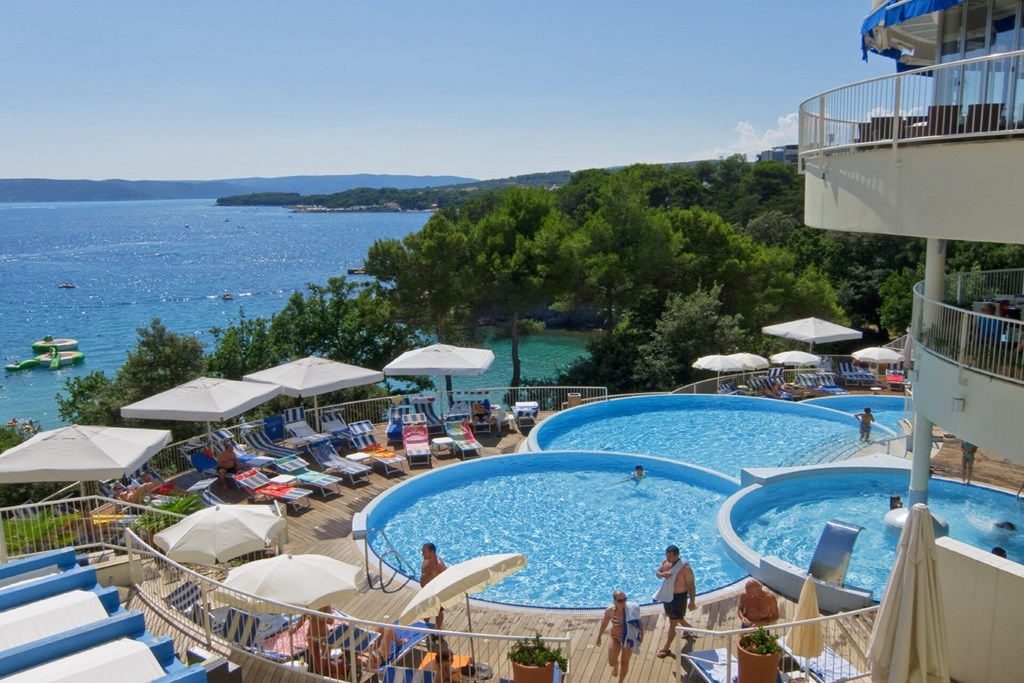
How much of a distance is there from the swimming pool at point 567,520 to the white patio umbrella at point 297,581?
3.03m

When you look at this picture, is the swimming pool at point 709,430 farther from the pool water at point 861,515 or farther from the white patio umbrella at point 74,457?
the white patio umbrella at point 74,457

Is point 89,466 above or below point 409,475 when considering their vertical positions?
above

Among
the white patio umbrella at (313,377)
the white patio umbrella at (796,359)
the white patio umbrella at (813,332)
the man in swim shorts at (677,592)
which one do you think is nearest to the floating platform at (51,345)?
the white patio umbrella at (313,377)

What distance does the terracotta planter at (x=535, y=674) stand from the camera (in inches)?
271

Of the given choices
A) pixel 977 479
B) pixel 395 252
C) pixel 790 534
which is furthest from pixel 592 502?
pixel 395 252

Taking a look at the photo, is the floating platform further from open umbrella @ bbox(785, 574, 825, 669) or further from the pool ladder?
open umbrella @ bbox(785, 574, 825, 669)

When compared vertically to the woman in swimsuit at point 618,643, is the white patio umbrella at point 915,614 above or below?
above

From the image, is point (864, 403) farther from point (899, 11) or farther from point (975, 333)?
point (899, 11)

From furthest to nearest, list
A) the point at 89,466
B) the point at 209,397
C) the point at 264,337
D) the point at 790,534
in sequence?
the point at 264,337
the point at 209,397
the point at 790,534
the point at 89,466

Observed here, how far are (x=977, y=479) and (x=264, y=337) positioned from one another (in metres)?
25.0

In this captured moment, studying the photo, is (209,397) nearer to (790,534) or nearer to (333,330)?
(790,534)

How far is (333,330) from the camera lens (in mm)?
30625

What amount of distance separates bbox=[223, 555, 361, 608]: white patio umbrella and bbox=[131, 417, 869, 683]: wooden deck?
761 millimetres

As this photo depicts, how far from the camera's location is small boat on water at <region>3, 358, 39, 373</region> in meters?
54.2
